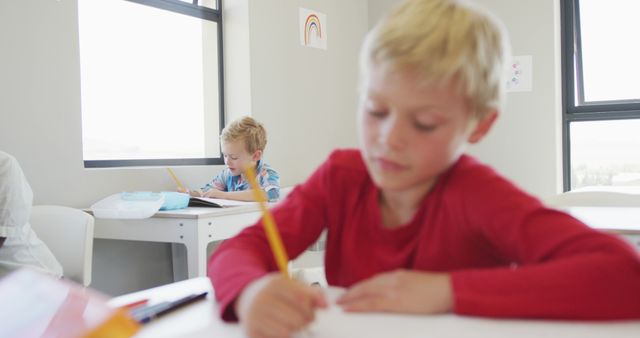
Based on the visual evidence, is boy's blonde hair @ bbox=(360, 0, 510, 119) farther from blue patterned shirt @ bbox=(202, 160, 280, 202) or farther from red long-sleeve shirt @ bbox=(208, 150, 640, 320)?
blue patterned shirt @ bbox=(202, 160, 280, 202)

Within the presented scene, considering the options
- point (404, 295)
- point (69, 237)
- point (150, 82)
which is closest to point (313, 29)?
point (150, 82)

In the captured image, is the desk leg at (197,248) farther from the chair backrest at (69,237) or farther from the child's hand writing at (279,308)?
the child's hand writing at (279,308)

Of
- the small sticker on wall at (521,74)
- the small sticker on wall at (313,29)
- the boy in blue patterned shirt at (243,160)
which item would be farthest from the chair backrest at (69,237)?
the small sticker on wall at (521,74)

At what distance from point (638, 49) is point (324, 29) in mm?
2111

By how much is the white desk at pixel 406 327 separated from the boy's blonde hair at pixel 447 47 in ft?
0.90

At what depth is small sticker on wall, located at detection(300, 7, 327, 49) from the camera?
402 cm

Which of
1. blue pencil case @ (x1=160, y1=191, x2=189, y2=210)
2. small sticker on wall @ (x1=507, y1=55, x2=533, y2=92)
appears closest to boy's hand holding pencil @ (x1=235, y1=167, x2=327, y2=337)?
blue pencil case @ (x1=160, y1=191, x2=189, y2=210)

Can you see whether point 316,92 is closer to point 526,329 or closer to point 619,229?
point 619,229

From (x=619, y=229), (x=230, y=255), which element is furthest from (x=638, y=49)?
(x=230, y=255)

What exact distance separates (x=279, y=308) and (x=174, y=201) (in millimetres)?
2022

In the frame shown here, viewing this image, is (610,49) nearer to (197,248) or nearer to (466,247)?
(197,248)

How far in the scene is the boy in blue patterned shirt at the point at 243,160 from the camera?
9.89 feet

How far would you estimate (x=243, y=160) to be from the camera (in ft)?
10.1

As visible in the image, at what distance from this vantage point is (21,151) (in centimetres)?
254
